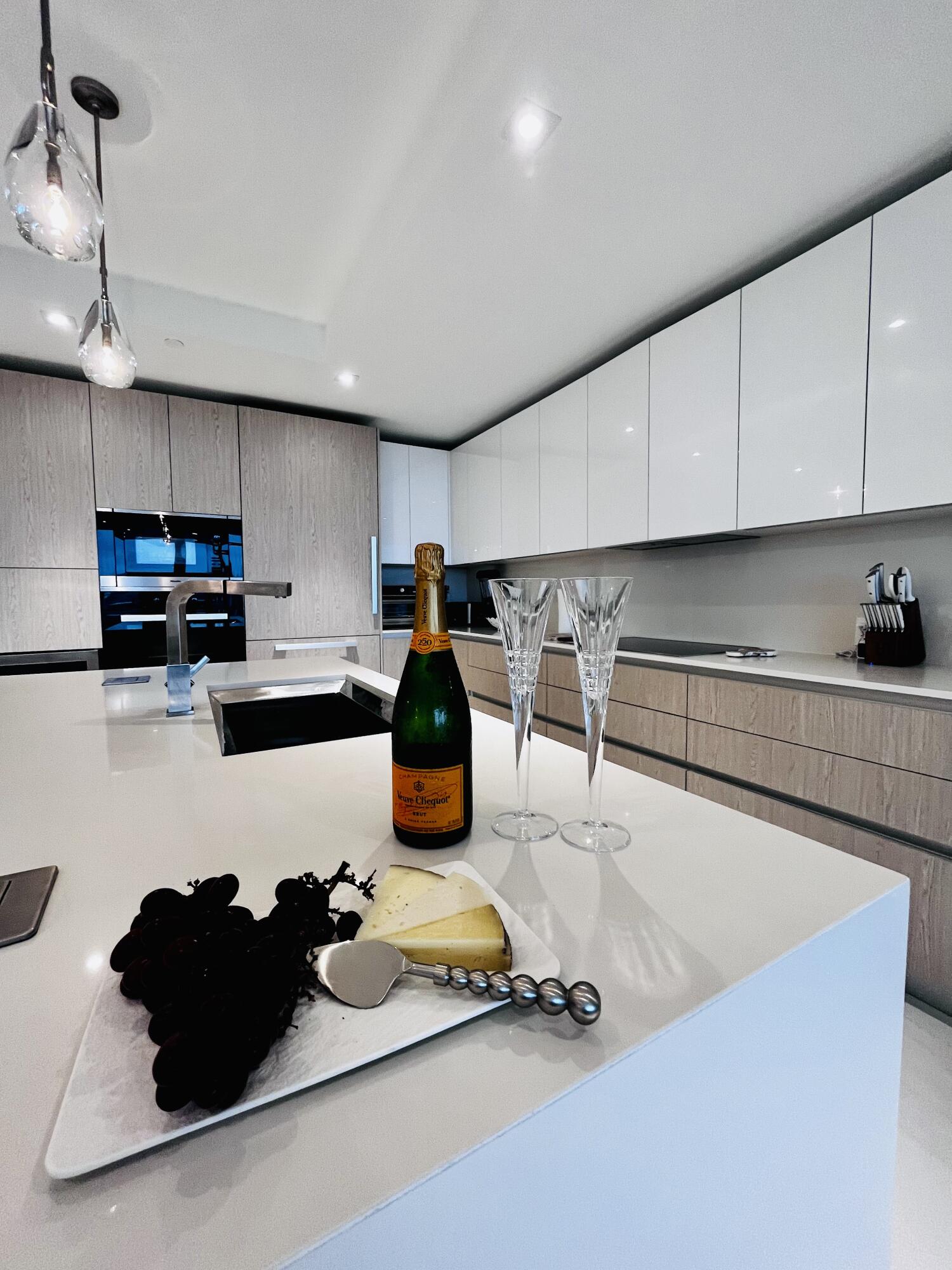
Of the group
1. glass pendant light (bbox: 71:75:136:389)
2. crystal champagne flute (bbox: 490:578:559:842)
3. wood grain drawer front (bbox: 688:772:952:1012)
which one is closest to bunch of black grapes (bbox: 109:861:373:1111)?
crystal champagne flute (bbox: 490:578:559:842)

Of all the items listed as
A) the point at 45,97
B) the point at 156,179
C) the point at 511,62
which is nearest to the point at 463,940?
the point at 45,97

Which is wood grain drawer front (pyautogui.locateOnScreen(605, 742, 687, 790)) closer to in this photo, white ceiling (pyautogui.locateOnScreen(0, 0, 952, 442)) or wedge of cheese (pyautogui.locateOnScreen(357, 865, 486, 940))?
wedge of cheese (pyautogui.locateOnScreen(357, 865, 486, 940))

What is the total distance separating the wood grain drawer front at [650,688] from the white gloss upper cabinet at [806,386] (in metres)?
0.65

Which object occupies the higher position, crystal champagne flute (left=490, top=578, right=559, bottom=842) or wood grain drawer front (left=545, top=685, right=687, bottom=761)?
crystal champagne flute (left=490, top=578, right=559, bottom=842)

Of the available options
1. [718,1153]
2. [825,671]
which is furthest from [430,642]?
[825,671]

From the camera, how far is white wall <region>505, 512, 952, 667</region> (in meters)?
1.83

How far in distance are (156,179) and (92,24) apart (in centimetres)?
53

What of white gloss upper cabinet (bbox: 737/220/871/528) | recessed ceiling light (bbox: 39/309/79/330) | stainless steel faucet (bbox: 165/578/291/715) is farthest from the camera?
recessed ceiling light (bbox: 39/309/79/330)

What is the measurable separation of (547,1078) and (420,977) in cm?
10

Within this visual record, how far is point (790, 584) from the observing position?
7.45 feet

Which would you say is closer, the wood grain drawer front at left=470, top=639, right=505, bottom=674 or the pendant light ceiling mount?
the pendant light ceiling mount

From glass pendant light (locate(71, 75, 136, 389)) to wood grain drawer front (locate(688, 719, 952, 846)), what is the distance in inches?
87.0

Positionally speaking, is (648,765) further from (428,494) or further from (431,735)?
(428,494)

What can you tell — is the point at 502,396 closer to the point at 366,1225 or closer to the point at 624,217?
the point at 624,217
